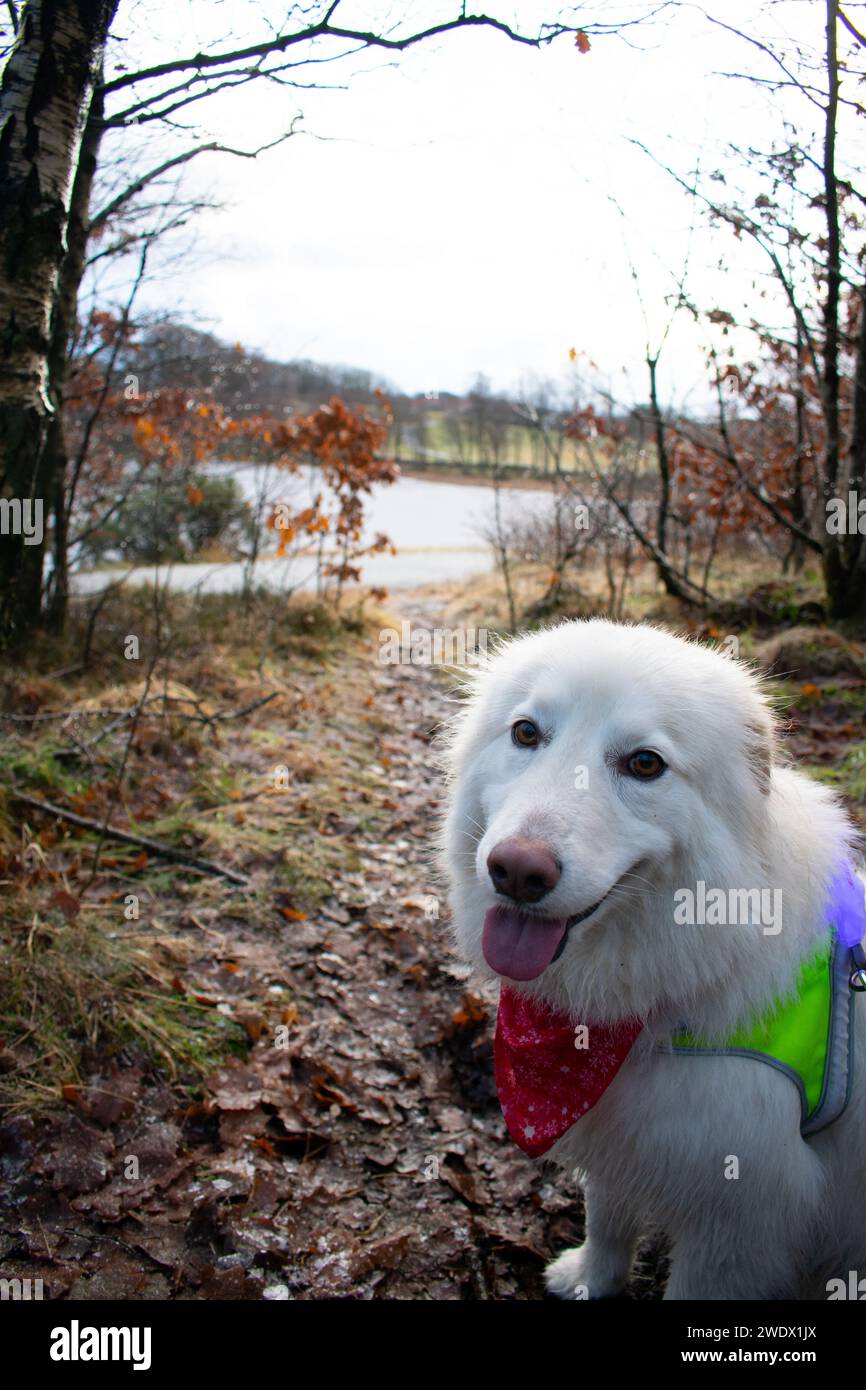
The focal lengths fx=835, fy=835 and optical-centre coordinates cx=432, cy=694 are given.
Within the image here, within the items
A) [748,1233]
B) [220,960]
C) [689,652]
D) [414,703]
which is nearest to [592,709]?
[689,652]

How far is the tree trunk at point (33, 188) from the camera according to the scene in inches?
132

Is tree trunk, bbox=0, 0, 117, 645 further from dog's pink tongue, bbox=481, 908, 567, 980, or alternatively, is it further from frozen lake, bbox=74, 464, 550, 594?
frozen lake, bbox=74, 464, 550, 594

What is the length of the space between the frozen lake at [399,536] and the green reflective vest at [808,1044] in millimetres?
7503

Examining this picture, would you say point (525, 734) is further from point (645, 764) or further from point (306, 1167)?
point (306, 1167)

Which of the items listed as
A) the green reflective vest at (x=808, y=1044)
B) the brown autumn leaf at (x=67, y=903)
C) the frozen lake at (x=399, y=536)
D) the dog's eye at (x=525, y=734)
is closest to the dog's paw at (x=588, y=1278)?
the green reflective vest at (x=808, y=1044)

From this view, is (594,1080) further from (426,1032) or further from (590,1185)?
(426,1032)

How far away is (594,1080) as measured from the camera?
2201 mm

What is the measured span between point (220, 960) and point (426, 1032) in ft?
3.29

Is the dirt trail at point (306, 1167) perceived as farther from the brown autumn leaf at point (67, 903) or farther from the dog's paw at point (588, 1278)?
the brown autumn leaf at point (67, 903)

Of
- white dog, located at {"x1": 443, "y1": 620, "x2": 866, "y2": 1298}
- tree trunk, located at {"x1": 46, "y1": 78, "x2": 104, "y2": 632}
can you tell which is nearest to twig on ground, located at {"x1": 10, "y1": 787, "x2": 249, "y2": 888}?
white dog, located at {"x1": 443, "y1": 620, "x2": 866, "y2": 1298}

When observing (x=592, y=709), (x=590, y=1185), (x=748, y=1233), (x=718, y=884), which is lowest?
(x=590, y=1185)

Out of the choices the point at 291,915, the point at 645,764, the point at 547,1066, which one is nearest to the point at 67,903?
Answer: the point at 291,915

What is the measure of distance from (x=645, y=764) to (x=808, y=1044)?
826 mm

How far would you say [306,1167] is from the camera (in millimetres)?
2969
